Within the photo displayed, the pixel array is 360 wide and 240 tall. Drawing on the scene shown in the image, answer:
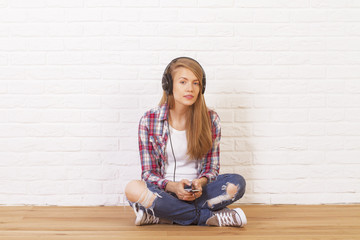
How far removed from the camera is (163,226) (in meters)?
2.15

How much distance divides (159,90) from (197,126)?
405mm

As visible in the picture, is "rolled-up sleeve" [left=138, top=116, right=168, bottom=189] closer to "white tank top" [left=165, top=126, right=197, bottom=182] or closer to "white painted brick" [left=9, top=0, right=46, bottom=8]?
"white tank top" [left=165, top=126, right=197, bottom=182]

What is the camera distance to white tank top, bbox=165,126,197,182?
2.33m

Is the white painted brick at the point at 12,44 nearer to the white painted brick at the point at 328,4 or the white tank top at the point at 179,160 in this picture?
the white tank top at the point at 179,160

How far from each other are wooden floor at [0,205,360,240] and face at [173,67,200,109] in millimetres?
650

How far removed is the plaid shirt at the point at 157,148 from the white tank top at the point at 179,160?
0.03m

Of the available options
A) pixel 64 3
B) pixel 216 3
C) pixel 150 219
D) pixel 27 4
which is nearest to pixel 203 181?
pixel 150 219

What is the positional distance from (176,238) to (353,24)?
1668mm

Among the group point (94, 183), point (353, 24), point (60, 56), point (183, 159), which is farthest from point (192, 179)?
point (353, 24)

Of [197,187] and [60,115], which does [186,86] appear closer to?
[197,187]

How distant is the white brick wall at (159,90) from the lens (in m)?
2.54

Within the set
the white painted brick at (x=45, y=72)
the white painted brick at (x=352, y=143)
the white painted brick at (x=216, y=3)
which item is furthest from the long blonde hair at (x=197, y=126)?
the white painted brick at (x=352, y=143)

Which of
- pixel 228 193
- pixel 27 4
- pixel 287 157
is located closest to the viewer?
pixel 228 193

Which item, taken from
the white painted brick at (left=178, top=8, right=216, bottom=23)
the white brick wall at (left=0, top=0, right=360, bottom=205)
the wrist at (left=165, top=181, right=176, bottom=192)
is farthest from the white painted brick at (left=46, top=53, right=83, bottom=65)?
the wrist at (left=165, top=181, right=176, bottom=192)
